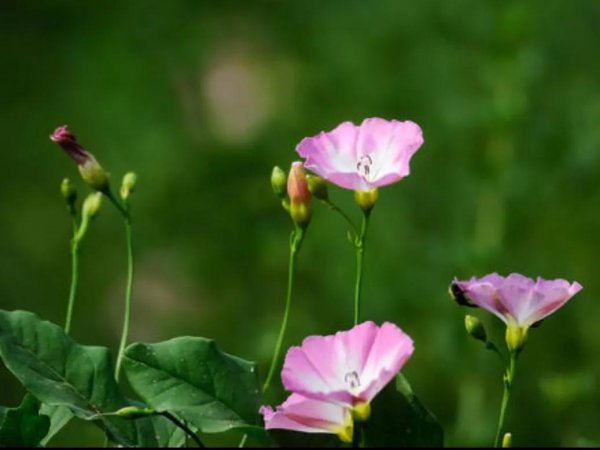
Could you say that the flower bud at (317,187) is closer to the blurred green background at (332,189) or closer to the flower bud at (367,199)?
the flower bud at (367,199)

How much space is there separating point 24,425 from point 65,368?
3 centimetres

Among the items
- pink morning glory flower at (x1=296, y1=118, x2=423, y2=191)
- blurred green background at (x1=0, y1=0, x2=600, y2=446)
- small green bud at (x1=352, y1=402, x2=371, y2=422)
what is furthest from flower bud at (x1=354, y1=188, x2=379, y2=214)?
blurred green background at (x1=0, y1=0, x2=600, y2=446)

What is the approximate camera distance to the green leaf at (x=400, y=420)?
1.88 feet

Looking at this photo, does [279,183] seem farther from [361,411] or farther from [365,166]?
[361,411]

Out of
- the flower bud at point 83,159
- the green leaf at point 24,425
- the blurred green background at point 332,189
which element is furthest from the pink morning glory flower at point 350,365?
the blurred green background at point 332,189

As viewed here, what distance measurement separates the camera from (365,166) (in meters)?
0.61

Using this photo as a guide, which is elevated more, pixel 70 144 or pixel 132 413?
pixel 70 144

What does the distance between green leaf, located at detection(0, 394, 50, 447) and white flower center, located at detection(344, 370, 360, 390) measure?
0.12 metres

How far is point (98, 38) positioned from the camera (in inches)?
101

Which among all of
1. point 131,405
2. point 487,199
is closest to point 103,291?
point 487,199

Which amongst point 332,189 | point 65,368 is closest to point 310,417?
point 65,368

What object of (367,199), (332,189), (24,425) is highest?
(332,189)

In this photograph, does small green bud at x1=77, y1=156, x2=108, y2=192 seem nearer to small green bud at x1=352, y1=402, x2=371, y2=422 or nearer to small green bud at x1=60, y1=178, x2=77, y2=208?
small green bud at x1=60, y1=178, x2=77, y2=208

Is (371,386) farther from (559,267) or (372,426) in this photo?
(559,267)
